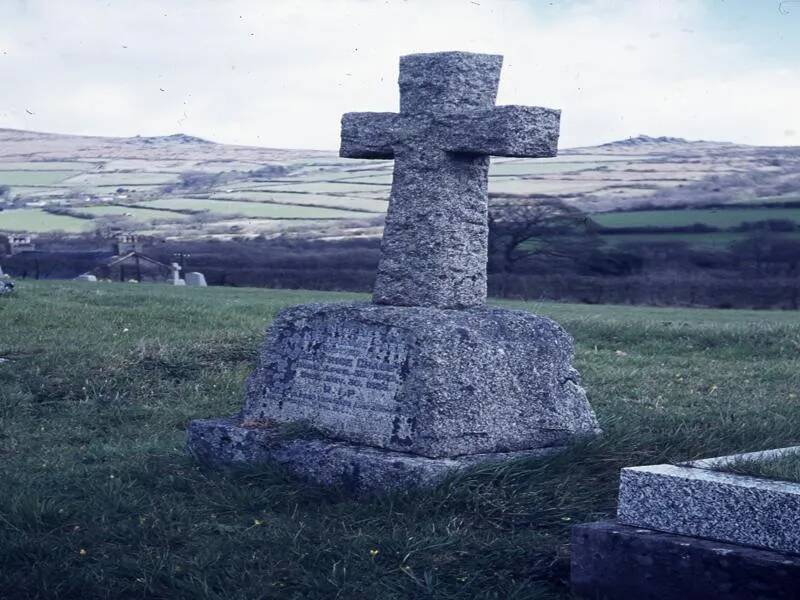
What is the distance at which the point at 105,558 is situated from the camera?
621cm

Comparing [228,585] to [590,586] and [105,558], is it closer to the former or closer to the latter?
[105,558]

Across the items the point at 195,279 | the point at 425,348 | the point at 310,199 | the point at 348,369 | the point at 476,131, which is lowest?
the point at 195,279

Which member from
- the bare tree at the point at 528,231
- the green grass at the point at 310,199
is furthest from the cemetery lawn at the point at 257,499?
the green grass at the point at 310,199

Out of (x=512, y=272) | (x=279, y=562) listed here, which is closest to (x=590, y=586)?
(x=279, y=562)

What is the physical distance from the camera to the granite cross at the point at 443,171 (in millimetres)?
7910

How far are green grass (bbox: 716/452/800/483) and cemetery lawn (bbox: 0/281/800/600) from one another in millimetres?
936

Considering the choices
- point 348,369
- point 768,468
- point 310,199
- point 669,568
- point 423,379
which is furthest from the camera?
point 310,199

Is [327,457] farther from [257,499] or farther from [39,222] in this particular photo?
[39,222]

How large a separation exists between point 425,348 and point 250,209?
30.0 meters

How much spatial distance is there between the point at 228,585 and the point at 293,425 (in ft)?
7.05

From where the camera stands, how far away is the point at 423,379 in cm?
733

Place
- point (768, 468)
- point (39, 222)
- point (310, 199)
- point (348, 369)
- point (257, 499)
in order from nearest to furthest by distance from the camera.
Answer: point (768, 468), point (257, 499), point (348, 369), point (39, 222), point (310, 199)

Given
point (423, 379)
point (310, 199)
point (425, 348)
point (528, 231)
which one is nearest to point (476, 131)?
point (425, 348)

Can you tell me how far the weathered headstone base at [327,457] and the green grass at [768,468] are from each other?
179 cm
